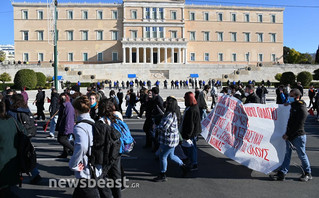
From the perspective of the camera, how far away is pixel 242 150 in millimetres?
6656

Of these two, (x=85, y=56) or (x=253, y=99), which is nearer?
(x=253, y=99)

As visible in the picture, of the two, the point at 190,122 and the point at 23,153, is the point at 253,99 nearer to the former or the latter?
the point at 190,122

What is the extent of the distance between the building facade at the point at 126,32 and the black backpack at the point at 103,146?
174ft

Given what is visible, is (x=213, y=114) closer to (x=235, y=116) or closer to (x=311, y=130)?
(x=235, y=116)

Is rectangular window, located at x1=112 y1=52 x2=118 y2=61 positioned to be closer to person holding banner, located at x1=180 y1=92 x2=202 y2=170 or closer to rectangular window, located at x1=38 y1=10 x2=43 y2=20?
rectangular window, located at x1=38 y1=10 x2=43 y2=20

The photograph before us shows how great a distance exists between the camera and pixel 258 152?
6.28 meters

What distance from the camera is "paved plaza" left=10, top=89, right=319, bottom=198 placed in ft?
17.1

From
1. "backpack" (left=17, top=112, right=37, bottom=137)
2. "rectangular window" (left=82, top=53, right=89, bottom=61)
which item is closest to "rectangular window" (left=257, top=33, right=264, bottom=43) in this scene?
"rectangular window" (left=82, top=53, right=89, bottom=61)

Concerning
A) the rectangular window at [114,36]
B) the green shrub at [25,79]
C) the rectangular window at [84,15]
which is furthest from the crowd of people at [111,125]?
the rectangular window at [84,15]

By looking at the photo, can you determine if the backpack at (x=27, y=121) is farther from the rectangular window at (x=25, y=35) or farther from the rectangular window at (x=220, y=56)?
the rectangular window at (x=220, y=56)

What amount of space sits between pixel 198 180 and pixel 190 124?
1.13m

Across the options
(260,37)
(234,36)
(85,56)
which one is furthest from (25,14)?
(260,37)

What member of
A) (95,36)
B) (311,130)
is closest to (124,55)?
(95,36)

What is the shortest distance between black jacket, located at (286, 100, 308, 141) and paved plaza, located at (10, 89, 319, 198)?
37.4 inches
